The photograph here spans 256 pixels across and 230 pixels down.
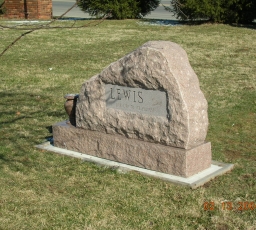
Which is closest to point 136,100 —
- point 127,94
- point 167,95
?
point 127,94

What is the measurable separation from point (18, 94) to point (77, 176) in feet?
14.6

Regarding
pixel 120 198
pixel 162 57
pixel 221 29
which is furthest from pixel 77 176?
pixel 221 29

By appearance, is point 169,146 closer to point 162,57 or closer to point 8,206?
point 162,57

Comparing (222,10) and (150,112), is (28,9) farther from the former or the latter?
(150,112)

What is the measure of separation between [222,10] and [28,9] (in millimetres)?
8589

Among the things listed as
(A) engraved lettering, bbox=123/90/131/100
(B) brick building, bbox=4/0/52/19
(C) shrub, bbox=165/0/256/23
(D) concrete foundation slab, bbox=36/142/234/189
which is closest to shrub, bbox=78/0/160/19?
(B) brick building, bbox=4/0/52/19

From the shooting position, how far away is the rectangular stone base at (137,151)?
533 centimetres

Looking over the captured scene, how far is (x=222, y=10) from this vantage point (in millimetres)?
17828

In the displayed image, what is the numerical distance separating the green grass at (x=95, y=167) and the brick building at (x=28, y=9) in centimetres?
836

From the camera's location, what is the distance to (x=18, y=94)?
9.55 meters

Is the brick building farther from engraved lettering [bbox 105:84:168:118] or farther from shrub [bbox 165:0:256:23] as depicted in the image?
engraved lettering [bbox 105:84:168:118]

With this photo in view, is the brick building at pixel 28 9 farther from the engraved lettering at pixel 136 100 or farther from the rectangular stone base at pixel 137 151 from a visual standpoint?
the engraved lettering at pixel 136 100
